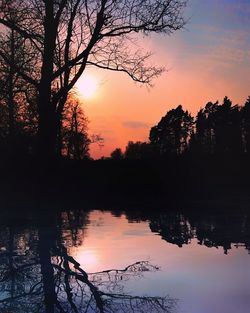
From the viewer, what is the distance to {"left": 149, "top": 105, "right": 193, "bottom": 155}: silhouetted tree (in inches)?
3875

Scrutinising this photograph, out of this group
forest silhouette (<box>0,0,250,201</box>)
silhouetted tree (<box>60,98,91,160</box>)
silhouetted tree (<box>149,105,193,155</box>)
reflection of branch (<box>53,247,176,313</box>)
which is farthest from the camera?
silhouetted tree (<box>149,105,193,155</box>)

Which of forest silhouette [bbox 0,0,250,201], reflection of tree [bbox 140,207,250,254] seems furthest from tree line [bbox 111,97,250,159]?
reflection of tree [bbox 140,207,250,254]

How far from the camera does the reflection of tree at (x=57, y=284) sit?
5426 mm

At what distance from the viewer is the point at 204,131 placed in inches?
3730

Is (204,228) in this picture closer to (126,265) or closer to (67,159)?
(126,265)

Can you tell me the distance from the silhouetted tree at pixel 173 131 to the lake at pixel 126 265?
86.5 meters

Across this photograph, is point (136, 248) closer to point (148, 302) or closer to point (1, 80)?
point (148, 302)

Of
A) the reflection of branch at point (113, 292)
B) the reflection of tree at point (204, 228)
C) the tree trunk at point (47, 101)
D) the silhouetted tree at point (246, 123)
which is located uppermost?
the silhouetted tree at point (246, 123)

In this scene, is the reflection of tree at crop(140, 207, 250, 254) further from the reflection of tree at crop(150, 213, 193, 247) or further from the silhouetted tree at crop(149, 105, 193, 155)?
the silhouetted tree at crop(149, 105, 193, 155)

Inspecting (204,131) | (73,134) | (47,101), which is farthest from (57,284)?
(204,131)

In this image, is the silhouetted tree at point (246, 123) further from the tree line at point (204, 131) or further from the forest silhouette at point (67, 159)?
the forest silhouette at point (67, 159)

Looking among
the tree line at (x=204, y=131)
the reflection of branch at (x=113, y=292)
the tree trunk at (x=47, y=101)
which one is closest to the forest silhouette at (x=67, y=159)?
the tree trunk at (x=47, y=101)

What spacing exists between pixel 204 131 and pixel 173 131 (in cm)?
681

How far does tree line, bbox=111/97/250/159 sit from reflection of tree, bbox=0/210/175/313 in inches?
2531
